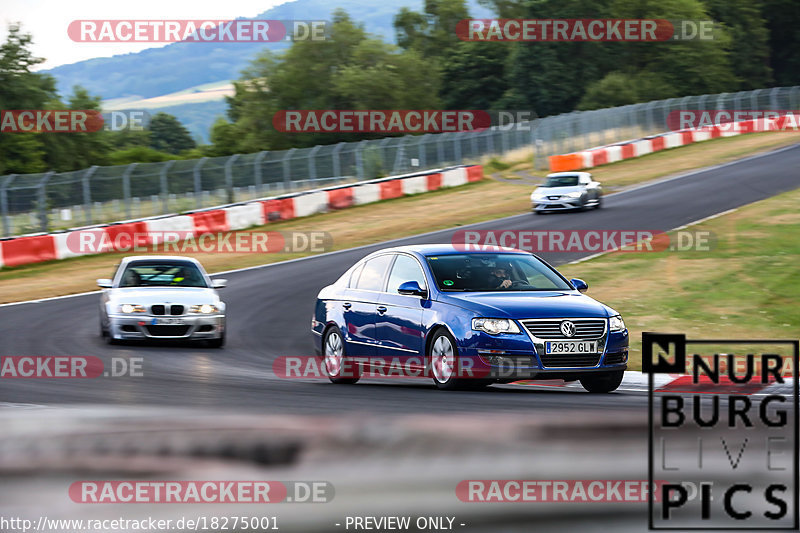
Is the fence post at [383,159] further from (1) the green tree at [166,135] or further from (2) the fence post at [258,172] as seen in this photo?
(1) the green tree at [166,135]

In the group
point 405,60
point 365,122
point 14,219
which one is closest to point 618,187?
point 14,219

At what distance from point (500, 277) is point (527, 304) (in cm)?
94

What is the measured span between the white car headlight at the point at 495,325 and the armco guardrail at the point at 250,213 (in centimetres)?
2060

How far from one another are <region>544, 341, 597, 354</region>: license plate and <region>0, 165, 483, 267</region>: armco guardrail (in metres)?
21.0

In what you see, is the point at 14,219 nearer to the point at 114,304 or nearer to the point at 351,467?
the point at 114,304

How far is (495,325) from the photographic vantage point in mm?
9930

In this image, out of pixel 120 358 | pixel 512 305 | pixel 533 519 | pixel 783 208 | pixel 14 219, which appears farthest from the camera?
pixel 14 219

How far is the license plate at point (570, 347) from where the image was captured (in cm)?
990

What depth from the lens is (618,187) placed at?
38531mm

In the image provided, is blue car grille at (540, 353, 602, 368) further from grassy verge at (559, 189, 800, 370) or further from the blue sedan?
grassy verge at (559, 189, 800, 370)

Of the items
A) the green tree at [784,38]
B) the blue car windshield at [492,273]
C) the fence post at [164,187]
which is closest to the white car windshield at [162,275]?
the blue car windshield at [492,273]

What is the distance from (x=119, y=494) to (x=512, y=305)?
5566 millimetres

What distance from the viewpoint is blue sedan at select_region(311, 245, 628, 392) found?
9.91 metres

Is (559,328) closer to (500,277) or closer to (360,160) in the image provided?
(500,277)
